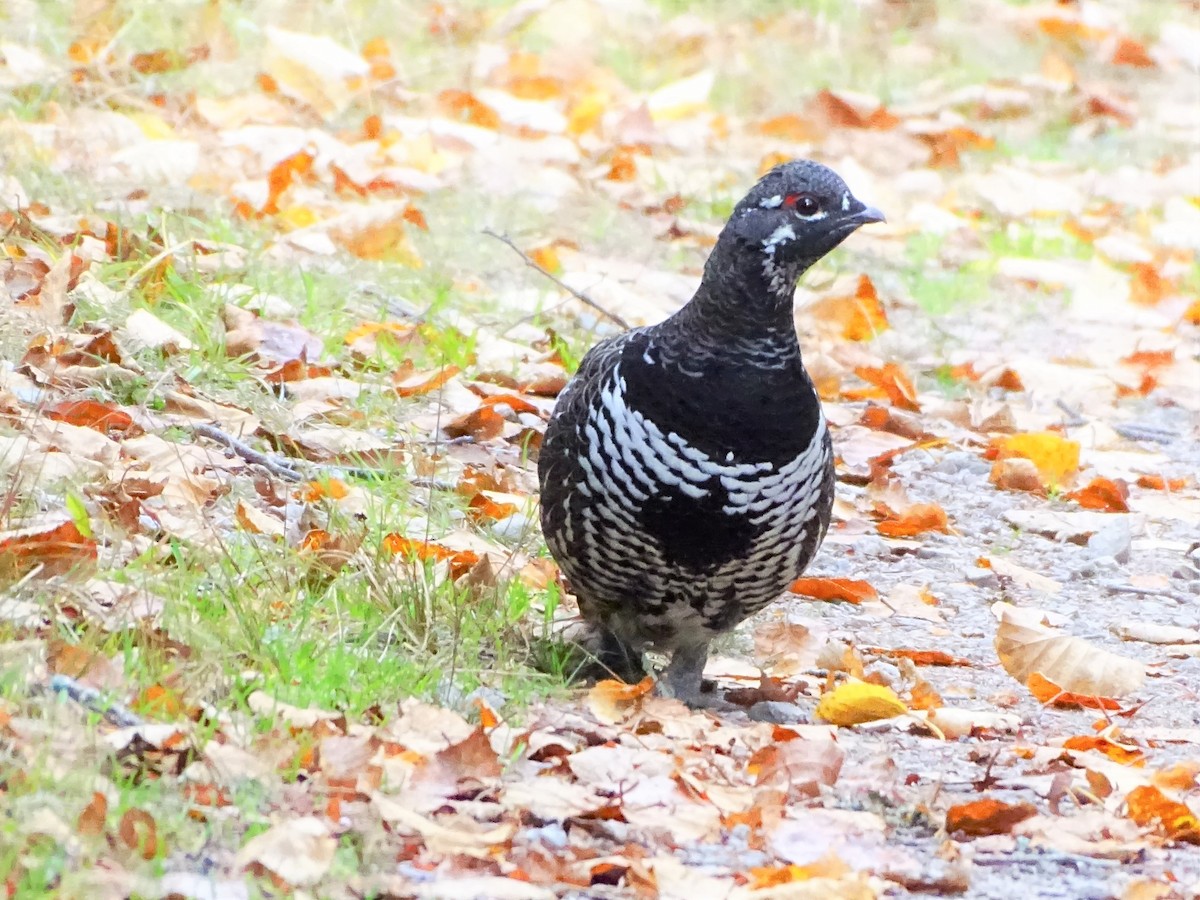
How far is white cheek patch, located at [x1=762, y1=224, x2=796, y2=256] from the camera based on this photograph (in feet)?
11.2

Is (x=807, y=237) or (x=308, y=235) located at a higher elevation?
(x=807, y=237)

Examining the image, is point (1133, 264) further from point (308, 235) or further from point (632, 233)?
point (308, 235)

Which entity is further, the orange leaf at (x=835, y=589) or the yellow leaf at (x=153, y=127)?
the yellow leaf at (x=153, y=127)

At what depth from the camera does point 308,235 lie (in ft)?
18.3

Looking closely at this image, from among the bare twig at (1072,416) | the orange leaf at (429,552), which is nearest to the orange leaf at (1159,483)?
the bare twig at (1072,416)

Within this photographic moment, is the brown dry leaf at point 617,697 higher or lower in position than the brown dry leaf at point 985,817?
lower

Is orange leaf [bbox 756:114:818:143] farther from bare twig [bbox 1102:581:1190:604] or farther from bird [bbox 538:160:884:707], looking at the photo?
bird [bbox 538:160:884:707]

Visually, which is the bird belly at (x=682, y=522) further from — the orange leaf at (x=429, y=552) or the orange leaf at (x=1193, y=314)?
the orange leaf at (x=1193, y=314)

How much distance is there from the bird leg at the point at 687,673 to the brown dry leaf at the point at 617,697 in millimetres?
327

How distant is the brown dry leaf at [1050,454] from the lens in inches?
200

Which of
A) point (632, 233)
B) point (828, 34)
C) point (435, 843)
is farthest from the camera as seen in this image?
point (828, 34)

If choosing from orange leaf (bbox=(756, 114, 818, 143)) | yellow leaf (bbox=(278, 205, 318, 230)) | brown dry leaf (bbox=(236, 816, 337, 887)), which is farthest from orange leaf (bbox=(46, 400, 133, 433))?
orange leaf (bbox=(756, 114, 818, 143))

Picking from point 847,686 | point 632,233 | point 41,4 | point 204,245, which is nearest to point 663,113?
point 632,233

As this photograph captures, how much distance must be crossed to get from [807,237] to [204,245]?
7.17 feet
